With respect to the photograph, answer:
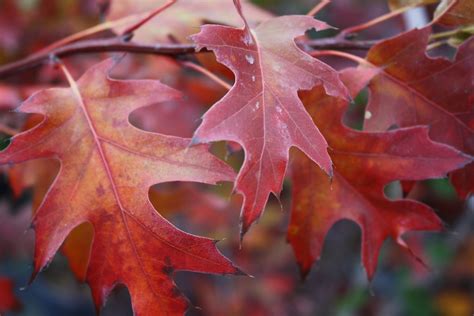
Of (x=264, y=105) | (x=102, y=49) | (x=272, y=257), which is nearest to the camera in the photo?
(x=264, y=105)

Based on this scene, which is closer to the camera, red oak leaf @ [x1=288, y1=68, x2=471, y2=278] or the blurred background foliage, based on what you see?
red oak leaf @ [x1=288, y1=68, x2=471, y2=278]

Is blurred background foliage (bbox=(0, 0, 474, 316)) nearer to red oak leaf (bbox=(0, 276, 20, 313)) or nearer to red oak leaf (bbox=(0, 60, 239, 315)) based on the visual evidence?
red oak leaf (bbox=(0, 276, 20, 313))

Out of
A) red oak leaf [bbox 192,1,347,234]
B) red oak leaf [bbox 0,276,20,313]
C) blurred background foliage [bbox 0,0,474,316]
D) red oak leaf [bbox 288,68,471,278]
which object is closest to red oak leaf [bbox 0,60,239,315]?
red oak leaf [bbox 192,1,347,234]

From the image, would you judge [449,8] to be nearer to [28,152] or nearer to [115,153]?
[115,153]

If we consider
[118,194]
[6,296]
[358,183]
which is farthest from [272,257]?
[118,194]

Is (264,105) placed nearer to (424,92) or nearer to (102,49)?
(424,92)

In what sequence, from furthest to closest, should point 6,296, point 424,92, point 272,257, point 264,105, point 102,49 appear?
point 272,257 < point 6,296 < point 102,49 < point 424,92 < point 264,105
